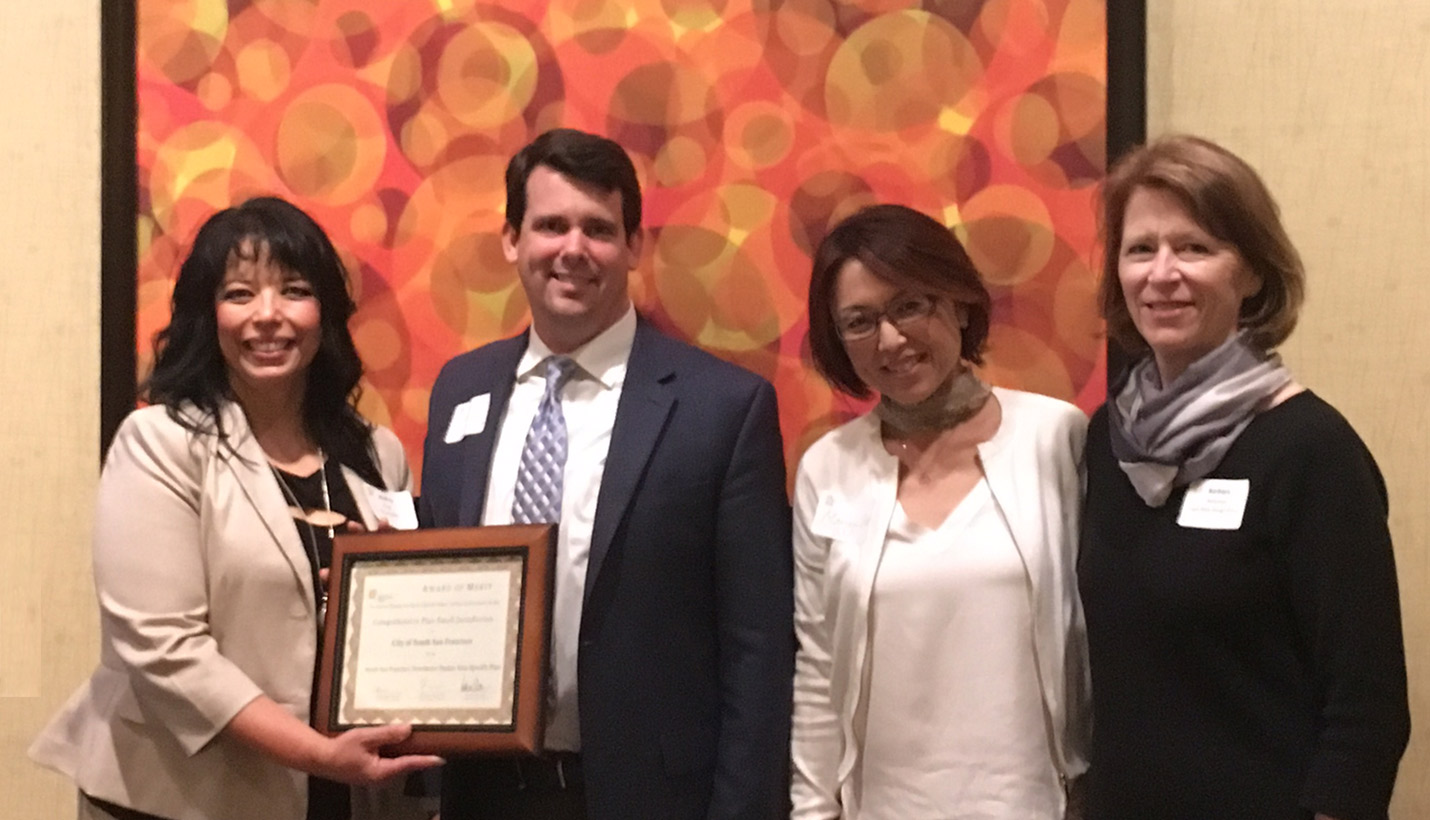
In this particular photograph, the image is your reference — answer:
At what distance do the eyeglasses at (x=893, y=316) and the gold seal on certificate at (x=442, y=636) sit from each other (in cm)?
59

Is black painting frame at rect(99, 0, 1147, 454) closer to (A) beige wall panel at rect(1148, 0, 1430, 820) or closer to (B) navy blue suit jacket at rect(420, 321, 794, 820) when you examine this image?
(B) navy blue suit jacket at rect(420, 321, 794, 820)

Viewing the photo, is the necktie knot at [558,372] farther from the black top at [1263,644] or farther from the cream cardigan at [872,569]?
the black top at [1263,644]

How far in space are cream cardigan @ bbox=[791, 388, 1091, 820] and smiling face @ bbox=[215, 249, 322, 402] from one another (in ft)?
2.93

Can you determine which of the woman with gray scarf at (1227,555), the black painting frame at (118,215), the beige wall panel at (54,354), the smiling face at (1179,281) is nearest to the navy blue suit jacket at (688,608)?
the woman with gray scarf at (1227,555)

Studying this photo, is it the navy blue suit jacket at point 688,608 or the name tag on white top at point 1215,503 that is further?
the navy blue suit jacket at point 688,608

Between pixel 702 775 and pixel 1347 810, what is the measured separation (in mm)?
922

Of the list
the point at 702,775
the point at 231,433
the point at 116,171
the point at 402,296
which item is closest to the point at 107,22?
the point at 116,171

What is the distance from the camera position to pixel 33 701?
2539 mm

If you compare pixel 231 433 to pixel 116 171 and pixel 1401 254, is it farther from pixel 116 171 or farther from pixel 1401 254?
pixel 1401 254

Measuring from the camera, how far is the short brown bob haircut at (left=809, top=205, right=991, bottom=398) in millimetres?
1921

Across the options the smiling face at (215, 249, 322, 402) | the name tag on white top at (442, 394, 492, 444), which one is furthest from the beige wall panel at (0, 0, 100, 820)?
the name tag on white top at (442, 394, 492, 444)

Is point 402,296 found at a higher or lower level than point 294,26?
lower

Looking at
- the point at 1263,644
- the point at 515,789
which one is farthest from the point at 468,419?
the point at 1263,644

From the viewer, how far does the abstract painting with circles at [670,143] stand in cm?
229
